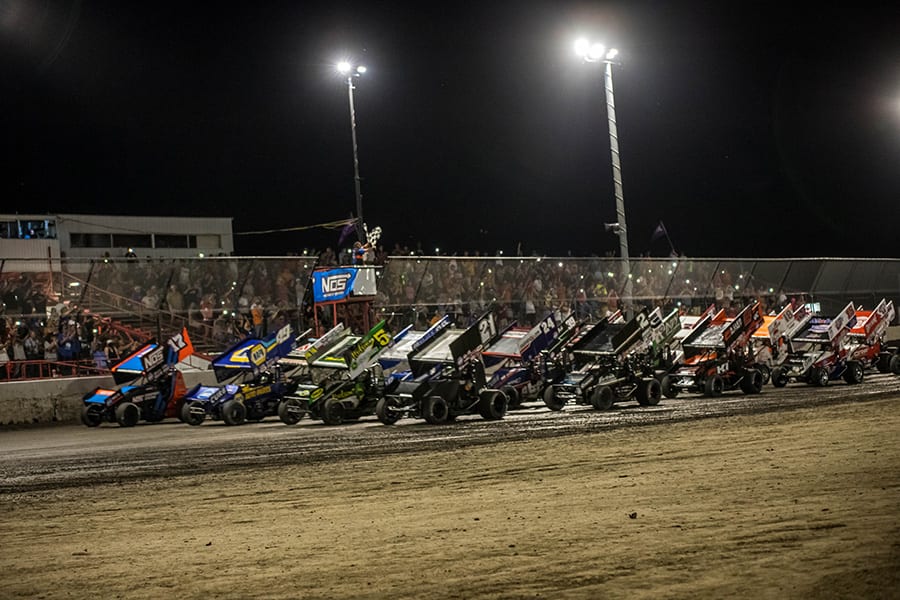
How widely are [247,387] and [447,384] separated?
4.95 metres

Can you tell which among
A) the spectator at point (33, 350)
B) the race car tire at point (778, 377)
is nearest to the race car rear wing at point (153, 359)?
the spectator at point (33, 350)

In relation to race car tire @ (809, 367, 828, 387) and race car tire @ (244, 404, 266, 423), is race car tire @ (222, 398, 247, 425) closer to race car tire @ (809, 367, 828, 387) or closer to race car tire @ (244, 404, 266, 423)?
race car tire @ (244, 404, 266, 423)

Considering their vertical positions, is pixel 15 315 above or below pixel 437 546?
above

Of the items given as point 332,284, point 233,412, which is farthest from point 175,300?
point 233,412

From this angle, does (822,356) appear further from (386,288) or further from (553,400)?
(386,288)

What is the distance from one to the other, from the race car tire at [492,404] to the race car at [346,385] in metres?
1.92

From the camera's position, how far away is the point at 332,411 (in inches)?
736

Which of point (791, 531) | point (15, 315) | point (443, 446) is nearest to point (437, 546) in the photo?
point (791, 531)

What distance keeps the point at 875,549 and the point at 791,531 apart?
0.75 meters

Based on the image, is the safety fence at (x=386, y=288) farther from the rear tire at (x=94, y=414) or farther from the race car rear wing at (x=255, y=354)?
the race car rear wing at (x=255, y=354)

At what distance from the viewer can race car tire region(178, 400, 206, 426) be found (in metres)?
20.5

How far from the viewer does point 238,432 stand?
18.2m

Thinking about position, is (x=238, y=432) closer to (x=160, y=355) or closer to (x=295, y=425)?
(x=295, y=425)

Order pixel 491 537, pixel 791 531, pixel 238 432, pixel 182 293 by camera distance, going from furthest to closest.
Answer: pixel 182 293 → pixel 238 432 → pixel 491 537 → pixel 791 531
